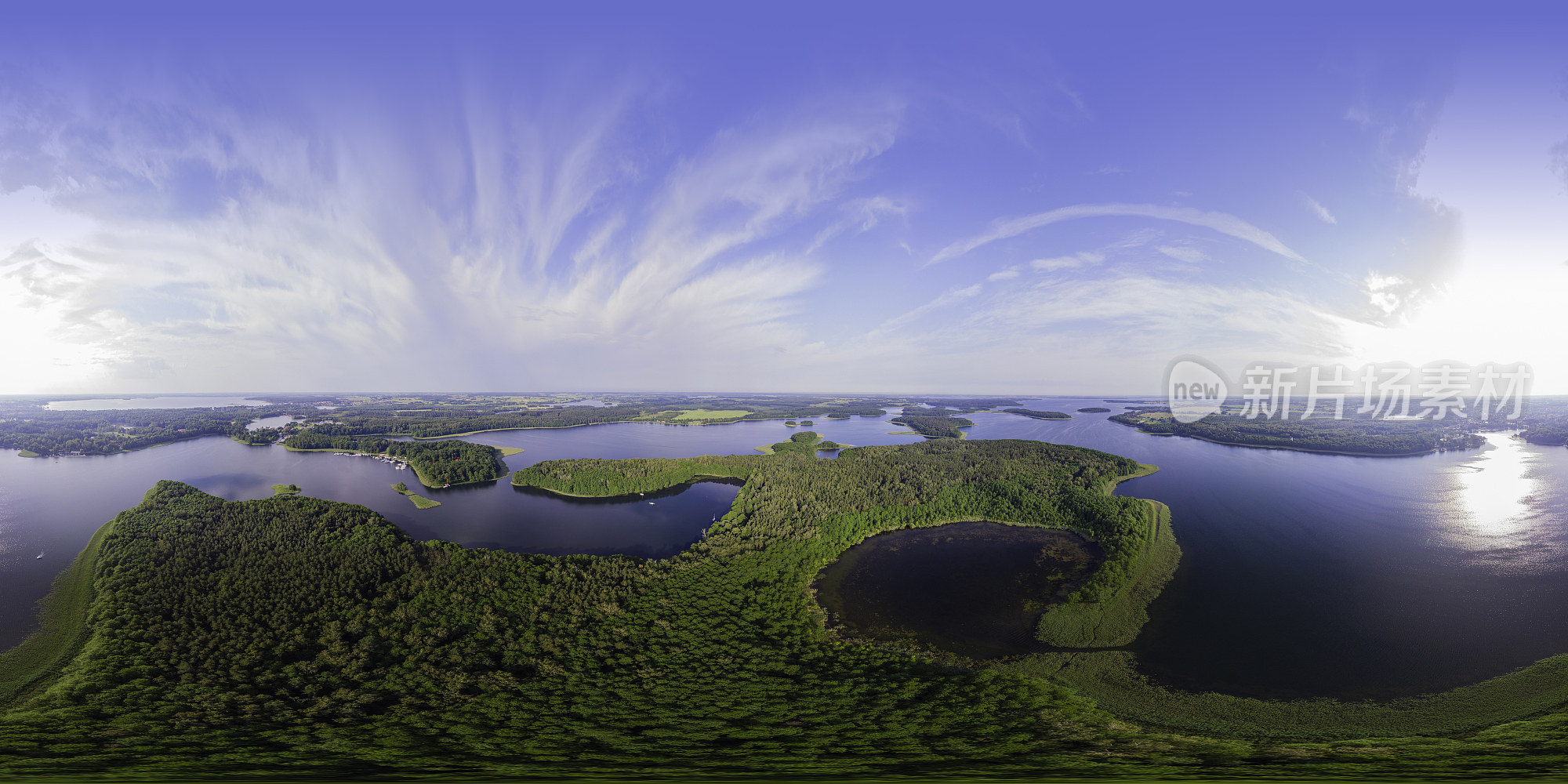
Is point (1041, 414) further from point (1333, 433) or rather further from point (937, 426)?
point (1333, 433)

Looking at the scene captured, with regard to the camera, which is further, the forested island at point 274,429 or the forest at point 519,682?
the forested island at point 274,429

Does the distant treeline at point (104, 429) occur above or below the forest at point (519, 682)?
above

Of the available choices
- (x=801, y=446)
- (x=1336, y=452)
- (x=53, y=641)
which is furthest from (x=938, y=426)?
(x=53, y=641)

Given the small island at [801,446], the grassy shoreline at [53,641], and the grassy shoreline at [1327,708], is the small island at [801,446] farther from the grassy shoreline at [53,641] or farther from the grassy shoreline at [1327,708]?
the grassy shoreline at [53,641]

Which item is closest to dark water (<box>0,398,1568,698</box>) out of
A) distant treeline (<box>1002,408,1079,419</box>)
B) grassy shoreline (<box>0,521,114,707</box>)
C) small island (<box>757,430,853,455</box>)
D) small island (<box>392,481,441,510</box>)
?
grassy shoreline (<box>0,521,114,707</box>)

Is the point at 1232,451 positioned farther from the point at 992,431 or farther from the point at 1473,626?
the point at 1473,626

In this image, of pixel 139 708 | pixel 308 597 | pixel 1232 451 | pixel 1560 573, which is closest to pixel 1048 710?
pixel 139 708

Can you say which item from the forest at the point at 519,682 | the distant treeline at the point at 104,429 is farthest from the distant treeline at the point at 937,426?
the distant treeline at the point at 104,429
